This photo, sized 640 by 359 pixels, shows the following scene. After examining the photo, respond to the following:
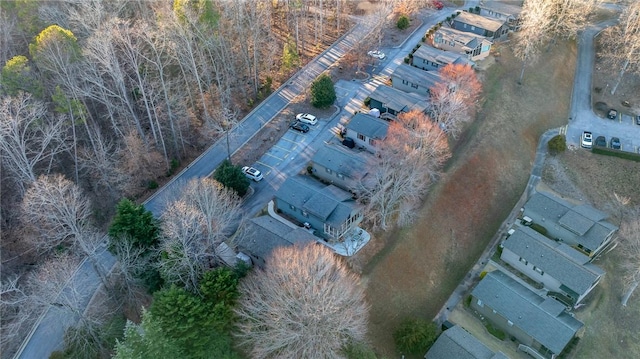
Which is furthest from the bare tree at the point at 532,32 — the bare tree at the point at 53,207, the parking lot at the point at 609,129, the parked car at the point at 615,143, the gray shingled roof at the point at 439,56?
the bare tree at the point at 53,207

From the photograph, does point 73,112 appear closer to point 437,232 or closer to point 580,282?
point 437,232

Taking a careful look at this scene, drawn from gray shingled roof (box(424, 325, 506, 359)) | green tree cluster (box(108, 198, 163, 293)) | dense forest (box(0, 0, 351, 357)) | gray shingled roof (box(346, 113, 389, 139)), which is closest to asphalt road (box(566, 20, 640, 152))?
gray shingled roof (box(346, 113, 389, 139))

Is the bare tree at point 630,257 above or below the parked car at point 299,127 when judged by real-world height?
below

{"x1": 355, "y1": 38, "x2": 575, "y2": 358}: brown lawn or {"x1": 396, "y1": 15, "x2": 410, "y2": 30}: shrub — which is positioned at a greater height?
{"x1": 396, "y1": 15, "x2": 410, "y2": 30}: shrub

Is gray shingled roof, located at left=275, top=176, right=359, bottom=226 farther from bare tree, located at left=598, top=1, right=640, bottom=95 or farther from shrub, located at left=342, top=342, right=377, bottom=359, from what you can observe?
bare tree, located at left=598, top=1, right=640, bottom=95

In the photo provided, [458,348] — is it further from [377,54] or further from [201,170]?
[377,54]

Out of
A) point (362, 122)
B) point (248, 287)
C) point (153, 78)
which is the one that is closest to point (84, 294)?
point (248, 287)

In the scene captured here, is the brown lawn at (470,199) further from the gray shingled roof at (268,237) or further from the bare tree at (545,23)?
the gray shingled roof at (268,237)

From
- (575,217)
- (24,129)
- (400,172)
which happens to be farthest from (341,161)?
(24,129)
